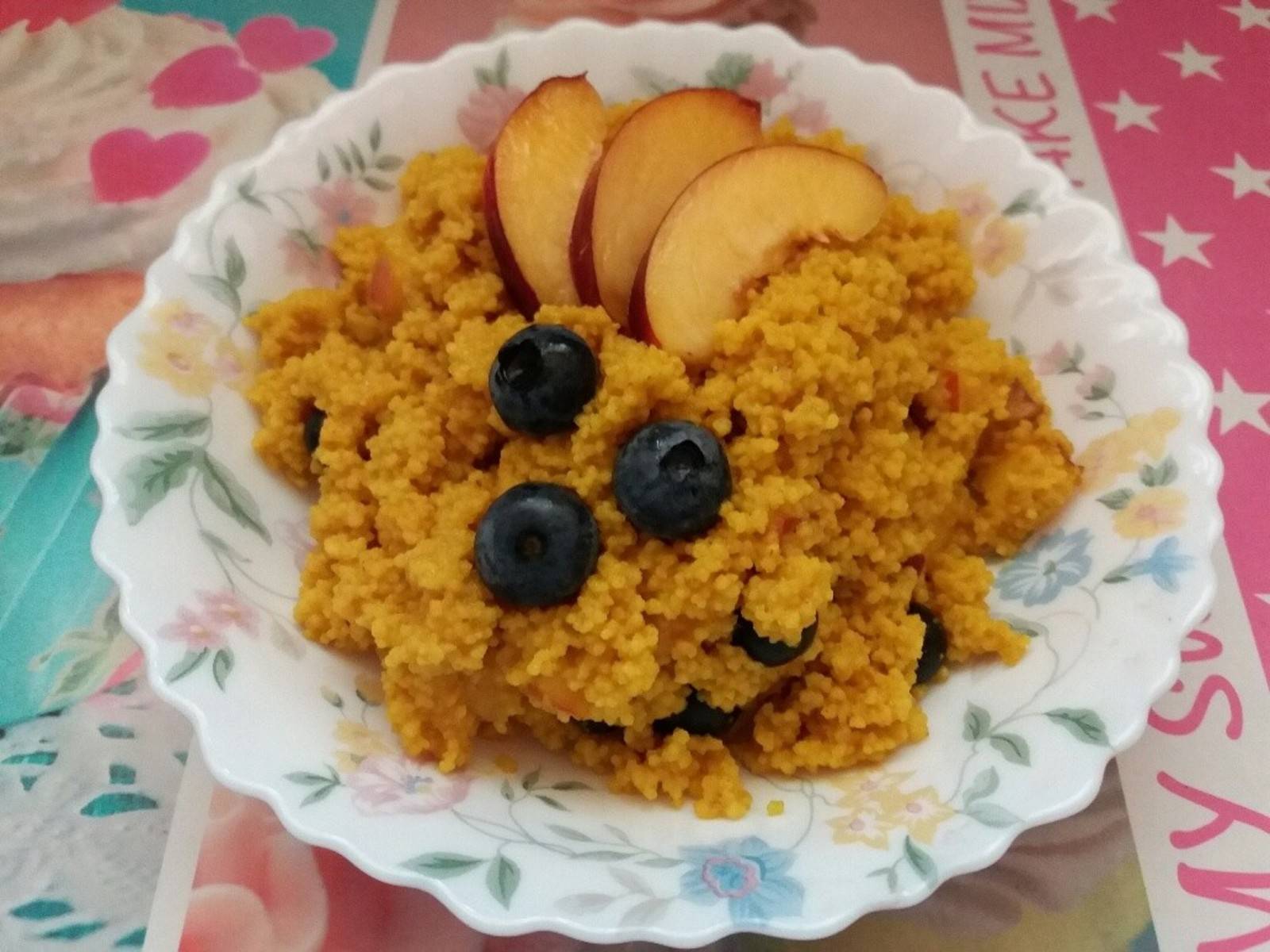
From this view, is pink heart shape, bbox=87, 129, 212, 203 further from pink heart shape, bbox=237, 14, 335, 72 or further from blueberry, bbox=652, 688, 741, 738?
blueberry, bbox=652, 688, 741, 738

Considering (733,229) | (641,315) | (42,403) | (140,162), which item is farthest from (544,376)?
(140,162)

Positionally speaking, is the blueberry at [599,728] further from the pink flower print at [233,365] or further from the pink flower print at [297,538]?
the pink flower print at [233,365]

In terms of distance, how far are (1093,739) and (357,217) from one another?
0.85 m

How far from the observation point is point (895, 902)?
2.44 ft

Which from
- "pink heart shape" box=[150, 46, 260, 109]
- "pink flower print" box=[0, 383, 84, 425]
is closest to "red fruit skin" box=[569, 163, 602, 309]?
"pink flower print" box=[0, 383, 84, 425]

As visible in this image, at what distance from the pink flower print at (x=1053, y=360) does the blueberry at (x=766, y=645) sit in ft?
1.28

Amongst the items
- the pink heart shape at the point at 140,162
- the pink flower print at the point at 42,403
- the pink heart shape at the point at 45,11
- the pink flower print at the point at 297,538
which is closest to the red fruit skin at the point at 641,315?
the pink flower print at the point at 297,538

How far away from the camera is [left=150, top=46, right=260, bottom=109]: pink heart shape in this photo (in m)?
1.55

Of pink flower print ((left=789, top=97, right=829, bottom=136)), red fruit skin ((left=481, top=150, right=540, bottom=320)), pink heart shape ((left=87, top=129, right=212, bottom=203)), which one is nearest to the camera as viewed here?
red fruit skin ((left=481, top=150, right=540, bottom=320))

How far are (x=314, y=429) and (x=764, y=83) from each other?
2.05ft

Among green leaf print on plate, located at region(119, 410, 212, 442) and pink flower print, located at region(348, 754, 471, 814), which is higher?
green leaf print on plate, located at region(119, 410, 212, 442)

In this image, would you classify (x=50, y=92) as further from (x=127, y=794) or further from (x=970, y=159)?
(x=970, y=159)

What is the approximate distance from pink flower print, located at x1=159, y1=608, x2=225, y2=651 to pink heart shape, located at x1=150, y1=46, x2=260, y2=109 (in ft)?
3.17

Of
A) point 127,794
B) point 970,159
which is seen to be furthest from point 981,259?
point 127,794
